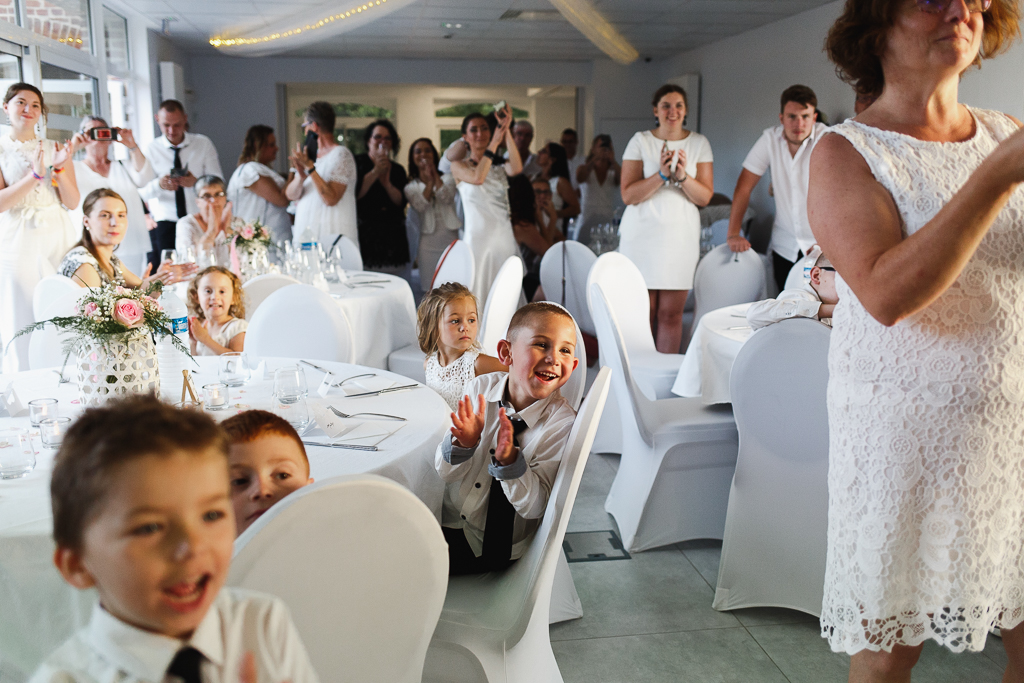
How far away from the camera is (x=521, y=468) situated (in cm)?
153

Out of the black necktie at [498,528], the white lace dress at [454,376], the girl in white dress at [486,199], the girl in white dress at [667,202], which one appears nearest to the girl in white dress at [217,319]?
the white lace dress at [454,376]

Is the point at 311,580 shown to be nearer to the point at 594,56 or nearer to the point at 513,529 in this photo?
the point at 513,529

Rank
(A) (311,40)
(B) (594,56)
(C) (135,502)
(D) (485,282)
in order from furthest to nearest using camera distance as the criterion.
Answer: (B) (594,56)
(A) (311,40)
(D) (485,282)
(C) (135,502)

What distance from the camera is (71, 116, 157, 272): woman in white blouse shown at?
4.77 metres

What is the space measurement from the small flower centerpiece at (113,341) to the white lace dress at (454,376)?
0.95 m

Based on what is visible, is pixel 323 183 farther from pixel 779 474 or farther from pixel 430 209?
pixel 779 474

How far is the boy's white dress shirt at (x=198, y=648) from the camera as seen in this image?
0.62m

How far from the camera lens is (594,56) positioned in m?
10.7

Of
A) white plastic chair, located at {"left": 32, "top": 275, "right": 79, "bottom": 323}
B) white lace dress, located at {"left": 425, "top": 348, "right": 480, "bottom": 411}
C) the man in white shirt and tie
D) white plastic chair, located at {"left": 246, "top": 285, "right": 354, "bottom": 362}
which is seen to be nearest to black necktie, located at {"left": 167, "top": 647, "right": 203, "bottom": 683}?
white lace dress, located at {"left": 425, "top": 348, "right": 480, "bottom": 411}

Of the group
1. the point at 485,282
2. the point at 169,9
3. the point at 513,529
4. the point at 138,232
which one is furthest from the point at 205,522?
the point at 169,9

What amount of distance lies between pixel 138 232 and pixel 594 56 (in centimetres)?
724

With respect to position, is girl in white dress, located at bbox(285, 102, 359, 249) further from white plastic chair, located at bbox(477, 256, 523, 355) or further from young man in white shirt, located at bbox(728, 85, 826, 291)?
young man in white shirt, located at bbox(728, 85, 826, 291)

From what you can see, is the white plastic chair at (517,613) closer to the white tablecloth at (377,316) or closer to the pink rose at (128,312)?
the pink rose at (128,312)

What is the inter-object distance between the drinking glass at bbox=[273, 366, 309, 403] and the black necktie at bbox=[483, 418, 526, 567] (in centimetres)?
53
